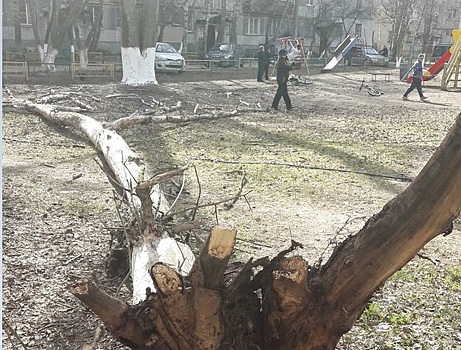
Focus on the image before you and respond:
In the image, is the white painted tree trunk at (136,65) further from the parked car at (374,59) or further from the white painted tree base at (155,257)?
the parked car at (374,59)

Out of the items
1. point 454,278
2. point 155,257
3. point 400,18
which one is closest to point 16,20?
point 400,18

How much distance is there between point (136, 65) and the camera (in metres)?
15.9

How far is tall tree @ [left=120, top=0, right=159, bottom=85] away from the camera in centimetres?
1552

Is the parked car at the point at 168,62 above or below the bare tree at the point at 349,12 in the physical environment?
below

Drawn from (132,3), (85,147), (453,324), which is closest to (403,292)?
(453,324)

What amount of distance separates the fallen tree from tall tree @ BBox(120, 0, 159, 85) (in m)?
14.0

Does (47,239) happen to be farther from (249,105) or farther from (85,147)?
(249,105)

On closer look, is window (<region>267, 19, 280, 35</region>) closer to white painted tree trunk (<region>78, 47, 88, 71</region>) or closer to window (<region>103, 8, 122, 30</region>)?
window (<region>103, 8, 122, 30</region>)

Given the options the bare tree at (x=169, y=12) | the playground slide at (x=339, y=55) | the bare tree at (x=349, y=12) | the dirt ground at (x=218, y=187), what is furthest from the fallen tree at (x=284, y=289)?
the bare tree at (x=349, y=12)

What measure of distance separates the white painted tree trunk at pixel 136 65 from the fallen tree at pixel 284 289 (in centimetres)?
1403

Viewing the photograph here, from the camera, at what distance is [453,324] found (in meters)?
3.54

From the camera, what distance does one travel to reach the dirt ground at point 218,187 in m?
3.51

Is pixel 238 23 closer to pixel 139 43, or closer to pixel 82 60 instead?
pixel 82 60

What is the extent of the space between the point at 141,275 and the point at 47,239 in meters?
1.70
